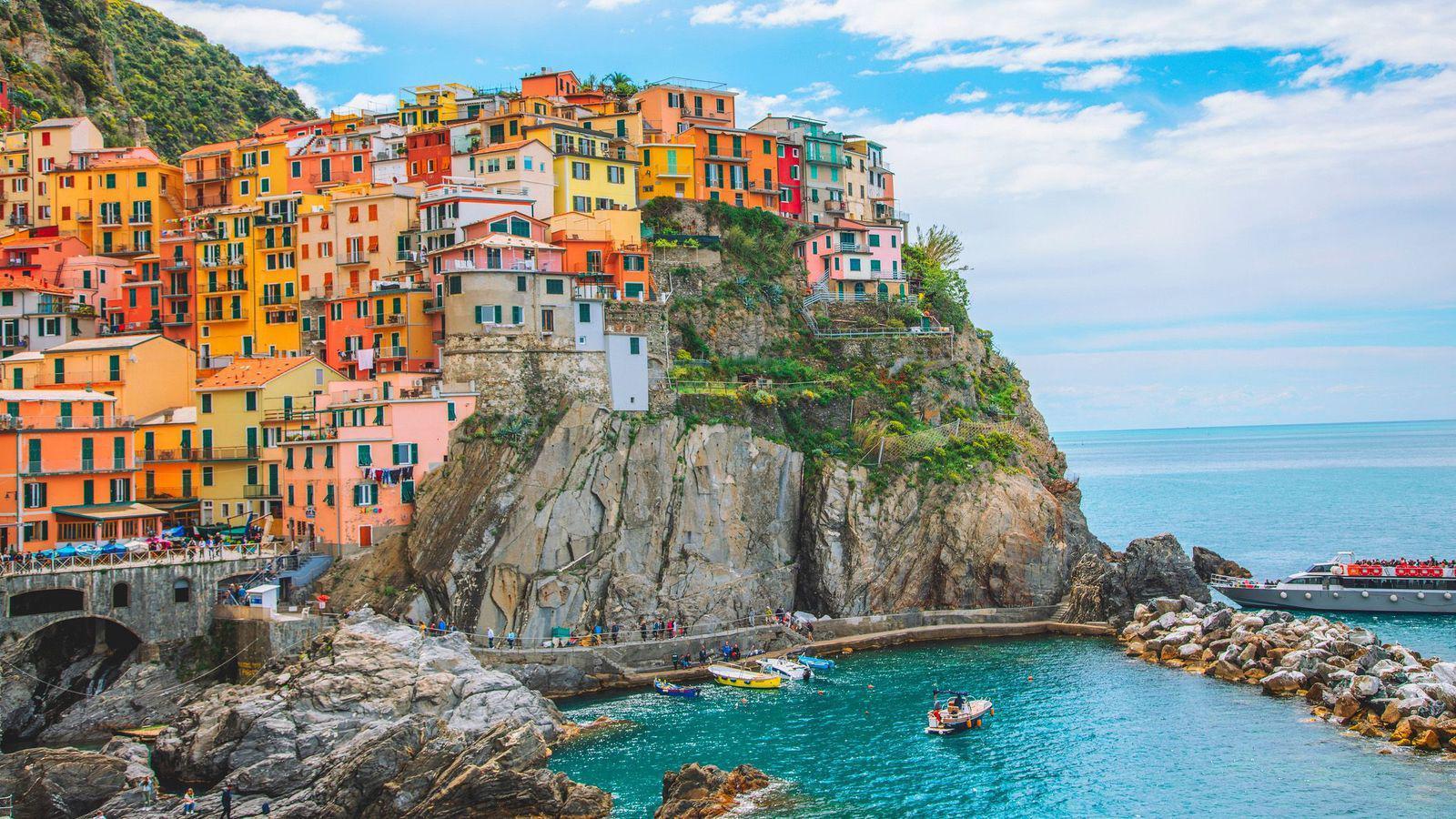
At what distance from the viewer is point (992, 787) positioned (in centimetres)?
5028

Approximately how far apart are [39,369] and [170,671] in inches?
962

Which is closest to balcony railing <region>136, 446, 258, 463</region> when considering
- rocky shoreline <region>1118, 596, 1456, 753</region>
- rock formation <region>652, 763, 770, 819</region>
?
rock formation <region>652, 763, 770, 819</region>

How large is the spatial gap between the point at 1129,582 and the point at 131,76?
346 feet

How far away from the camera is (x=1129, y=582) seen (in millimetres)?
77312

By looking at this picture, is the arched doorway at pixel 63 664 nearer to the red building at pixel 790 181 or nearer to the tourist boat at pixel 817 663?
the tourist boat at pixel 817 663

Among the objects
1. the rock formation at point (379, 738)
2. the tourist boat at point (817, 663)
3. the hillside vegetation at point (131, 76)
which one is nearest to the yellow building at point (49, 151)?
the hillside vegetation at point (131, 76)

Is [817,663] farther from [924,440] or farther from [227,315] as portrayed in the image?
[227,315]

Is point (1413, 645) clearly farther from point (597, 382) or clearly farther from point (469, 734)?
point (469, 734)

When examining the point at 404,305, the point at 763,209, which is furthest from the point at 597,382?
the point at 763,209

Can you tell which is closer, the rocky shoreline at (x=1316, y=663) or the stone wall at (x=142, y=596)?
the rocky shoreline at (x=1316, y=663)

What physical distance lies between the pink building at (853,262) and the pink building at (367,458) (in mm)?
31022

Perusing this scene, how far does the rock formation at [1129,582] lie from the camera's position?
76875 mm

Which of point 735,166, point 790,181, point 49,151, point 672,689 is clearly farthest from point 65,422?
point 790,181

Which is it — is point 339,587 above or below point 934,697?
above
